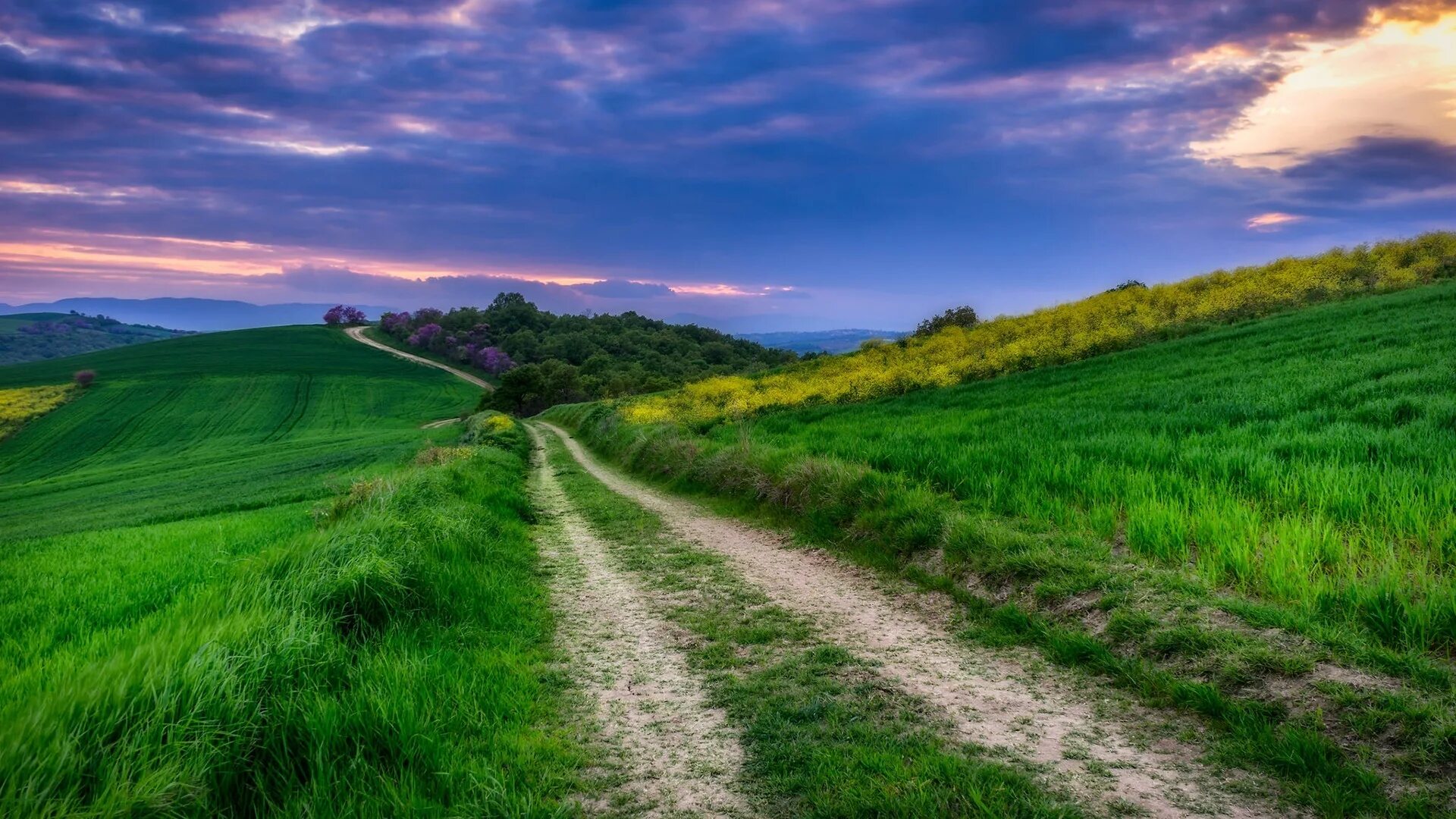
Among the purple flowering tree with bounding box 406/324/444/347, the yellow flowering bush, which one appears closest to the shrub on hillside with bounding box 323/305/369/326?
the purple flowering tree with bounding box 406/324/444/347

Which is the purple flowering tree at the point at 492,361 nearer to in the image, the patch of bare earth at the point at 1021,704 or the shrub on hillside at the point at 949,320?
the shrub on hillside at the point at 949,320

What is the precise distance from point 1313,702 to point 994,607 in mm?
2758

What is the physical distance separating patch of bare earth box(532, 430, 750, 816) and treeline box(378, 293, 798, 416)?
7373 centimetres

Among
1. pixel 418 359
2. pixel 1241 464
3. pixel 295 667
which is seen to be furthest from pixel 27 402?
pixel 1241 464

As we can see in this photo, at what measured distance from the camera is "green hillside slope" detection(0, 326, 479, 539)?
28.0 meters

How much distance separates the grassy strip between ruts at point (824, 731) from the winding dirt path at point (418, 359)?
96.8m

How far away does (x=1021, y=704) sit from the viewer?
4781mm

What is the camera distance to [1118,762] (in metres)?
3.91

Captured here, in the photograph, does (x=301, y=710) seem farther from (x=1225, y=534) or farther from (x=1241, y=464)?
(x=1241, y=464)

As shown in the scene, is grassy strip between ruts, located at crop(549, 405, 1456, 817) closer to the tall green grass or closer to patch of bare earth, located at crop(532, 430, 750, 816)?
the tall green grass

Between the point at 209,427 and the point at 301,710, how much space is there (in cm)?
7992

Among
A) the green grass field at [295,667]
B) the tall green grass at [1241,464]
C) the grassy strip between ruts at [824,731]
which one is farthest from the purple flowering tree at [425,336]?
the grassy strip between ruts at [824,731]

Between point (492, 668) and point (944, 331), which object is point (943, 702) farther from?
point (944, 331)

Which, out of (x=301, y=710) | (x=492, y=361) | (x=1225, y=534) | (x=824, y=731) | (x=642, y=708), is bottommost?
(x=642, y=708)
